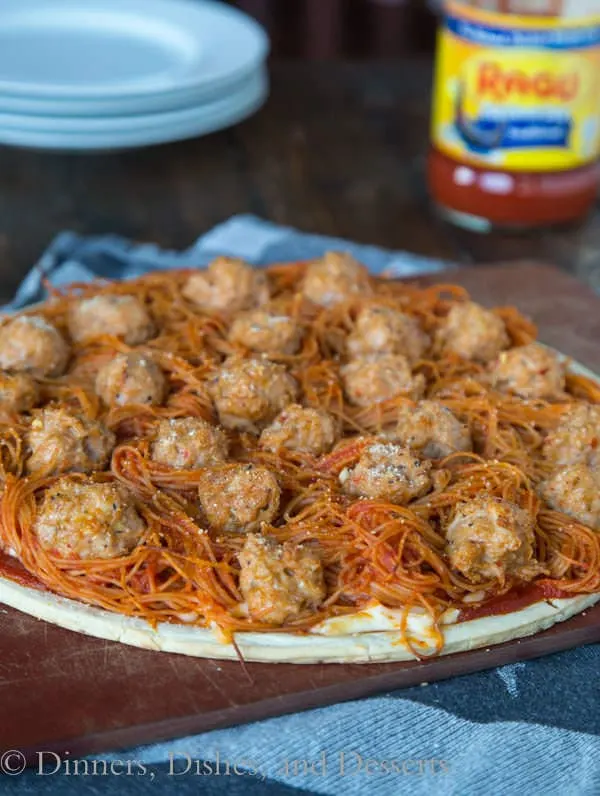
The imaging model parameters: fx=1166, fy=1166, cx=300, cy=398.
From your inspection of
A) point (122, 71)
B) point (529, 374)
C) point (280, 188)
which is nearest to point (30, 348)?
point (529, 374)

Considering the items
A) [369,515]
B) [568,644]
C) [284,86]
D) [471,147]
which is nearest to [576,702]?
[568,644]

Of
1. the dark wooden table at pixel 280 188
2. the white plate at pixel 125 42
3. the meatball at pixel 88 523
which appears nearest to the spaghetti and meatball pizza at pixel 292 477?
the meatball at pixel 88 523

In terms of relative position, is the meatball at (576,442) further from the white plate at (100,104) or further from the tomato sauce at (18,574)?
the white plate at (100,104)

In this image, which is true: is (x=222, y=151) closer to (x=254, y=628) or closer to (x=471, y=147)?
(x=471, y=147)

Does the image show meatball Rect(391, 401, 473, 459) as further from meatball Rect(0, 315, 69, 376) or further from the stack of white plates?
the stack of white plates

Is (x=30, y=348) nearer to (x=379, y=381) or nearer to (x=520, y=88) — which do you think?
(x=379, y=381)

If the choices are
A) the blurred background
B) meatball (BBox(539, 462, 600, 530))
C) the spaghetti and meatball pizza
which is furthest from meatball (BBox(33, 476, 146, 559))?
the blurred background
